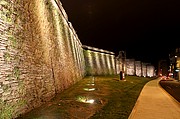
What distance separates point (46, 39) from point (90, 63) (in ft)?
101

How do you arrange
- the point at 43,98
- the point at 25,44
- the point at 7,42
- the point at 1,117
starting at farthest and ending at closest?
the point at 43,98
the point at 25,44
the point at 7,42
the point at 1,117

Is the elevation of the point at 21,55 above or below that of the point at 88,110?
above

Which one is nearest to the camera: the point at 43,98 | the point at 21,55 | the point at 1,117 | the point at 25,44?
the point at 1,117

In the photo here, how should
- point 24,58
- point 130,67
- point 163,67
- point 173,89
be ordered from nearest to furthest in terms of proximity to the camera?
point 24,58
point 173,89
point 130,67
point 163,67

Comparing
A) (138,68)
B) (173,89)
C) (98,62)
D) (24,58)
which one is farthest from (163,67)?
(24,58)

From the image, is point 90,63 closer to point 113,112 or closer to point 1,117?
point 113,112

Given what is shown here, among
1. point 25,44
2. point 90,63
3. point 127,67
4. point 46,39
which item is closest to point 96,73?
point 90,63

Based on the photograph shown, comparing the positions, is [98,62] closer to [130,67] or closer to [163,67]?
[130,67]

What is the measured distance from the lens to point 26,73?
34.4ft

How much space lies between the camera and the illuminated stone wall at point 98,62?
1790 inches

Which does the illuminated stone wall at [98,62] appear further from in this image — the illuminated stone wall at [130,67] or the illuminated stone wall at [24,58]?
the illuminated stone wall at [24,58]

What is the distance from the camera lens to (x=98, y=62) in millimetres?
49406

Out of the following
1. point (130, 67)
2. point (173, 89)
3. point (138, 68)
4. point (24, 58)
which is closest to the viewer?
point (24, 58)

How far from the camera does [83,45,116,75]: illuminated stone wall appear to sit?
Result: 45.5m
